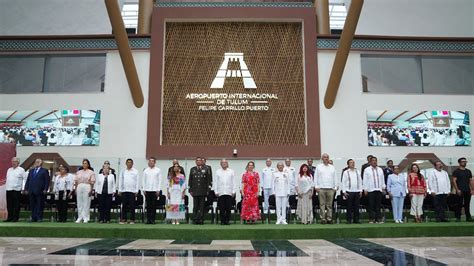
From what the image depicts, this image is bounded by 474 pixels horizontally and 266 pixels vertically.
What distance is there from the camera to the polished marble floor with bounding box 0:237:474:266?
13.8 feet

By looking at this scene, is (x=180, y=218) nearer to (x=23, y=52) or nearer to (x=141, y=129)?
(x=141, y=129)

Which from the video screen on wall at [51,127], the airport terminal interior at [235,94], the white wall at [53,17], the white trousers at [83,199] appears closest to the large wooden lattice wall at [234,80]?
the airport terminal interior at [235,94]

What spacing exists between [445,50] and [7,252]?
12.3 metres

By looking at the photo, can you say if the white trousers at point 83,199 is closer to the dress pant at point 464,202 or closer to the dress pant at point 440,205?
the dress pant at point 440,205

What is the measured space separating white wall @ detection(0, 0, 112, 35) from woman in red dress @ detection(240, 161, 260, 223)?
8912 millimetres

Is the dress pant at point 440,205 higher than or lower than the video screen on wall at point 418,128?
lower

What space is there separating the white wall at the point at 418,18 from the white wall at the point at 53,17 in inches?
372

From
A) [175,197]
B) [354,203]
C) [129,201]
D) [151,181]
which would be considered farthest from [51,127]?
[354,203]

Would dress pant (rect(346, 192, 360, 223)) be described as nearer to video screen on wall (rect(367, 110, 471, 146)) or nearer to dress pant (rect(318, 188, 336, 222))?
dress pant (rect(318, 188, 336, 222))

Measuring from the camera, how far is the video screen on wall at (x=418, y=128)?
1166 cm

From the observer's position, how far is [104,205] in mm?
8398

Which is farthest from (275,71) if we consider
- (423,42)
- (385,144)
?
(423,42)

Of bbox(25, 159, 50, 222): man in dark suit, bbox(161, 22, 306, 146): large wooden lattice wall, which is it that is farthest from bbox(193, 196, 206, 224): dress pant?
bbox(161, 22, 306, 146): large wooden lattice wall

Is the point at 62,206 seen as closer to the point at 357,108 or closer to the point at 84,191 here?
the point at 84,191
